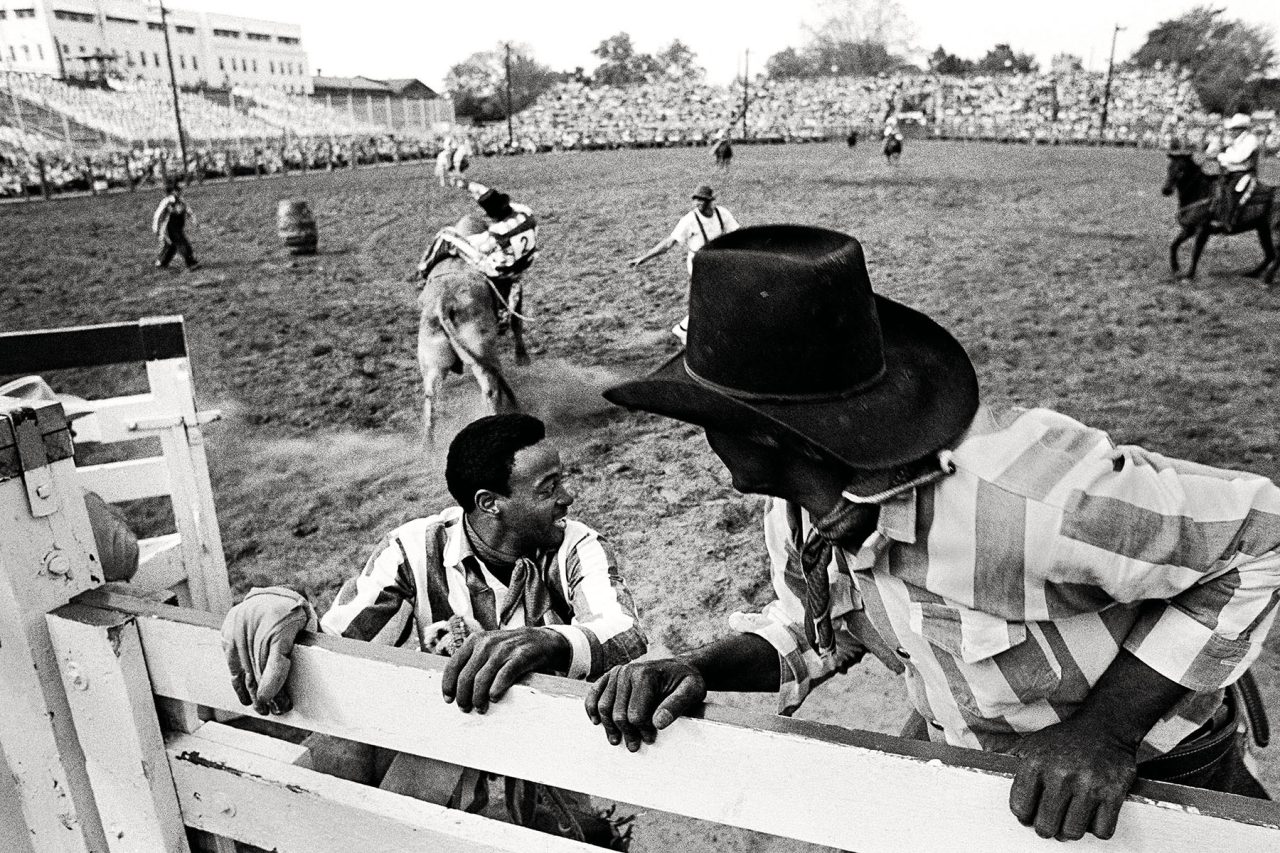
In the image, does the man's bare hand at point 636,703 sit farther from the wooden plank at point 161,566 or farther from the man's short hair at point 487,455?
the wooden plank at point 161,566

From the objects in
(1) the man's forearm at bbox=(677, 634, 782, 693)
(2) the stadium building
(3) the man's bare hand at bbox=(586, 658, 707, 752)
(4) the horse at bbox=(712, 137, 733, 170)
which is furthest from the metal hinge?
(2) the stadium building

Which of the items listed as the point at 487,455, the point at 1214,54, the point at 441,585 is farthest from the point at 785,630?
the point at 1214,54

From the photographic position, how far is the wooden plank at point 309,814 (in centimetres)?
142

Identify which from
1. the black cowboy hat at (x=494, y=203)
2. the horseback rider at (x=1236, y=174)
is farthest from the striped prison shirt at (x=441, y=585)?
the horseback rider at (x=1236, y=174)

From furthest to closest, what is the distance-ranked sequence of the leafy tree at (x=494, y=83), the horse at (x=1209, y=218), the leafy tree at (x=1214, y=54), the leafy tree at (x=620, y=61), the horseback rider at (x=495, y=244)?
the leafy tree at (x=620, y=61)
the leafy tree at (x=494, y=83)
the leafy tree at (x=1214, y=54)
the horse at (x=1209, y=218)
the horseback rider at (x=495, y=244)

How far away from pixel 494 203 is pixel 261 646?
7.53 m

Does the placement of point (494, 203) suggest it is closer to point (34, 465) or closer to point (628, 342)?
point (628, 342)

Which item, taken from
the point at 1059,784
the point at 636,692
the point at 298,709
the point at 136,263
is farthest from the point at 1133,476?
the point at 136,263

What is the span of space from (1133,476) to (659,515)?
491 cm

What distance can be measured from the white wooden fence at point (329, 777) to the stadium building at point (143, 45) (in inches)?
2635

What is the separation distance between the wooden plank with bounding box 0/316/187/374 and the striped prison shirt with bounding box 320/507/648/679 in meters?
1.02

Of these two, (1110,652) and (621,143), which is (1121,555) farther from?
(621,143)

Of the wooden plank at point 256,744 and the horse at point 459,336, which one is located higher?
the wooden plank at point 256,744

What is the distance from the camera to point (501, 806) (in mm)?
2346
